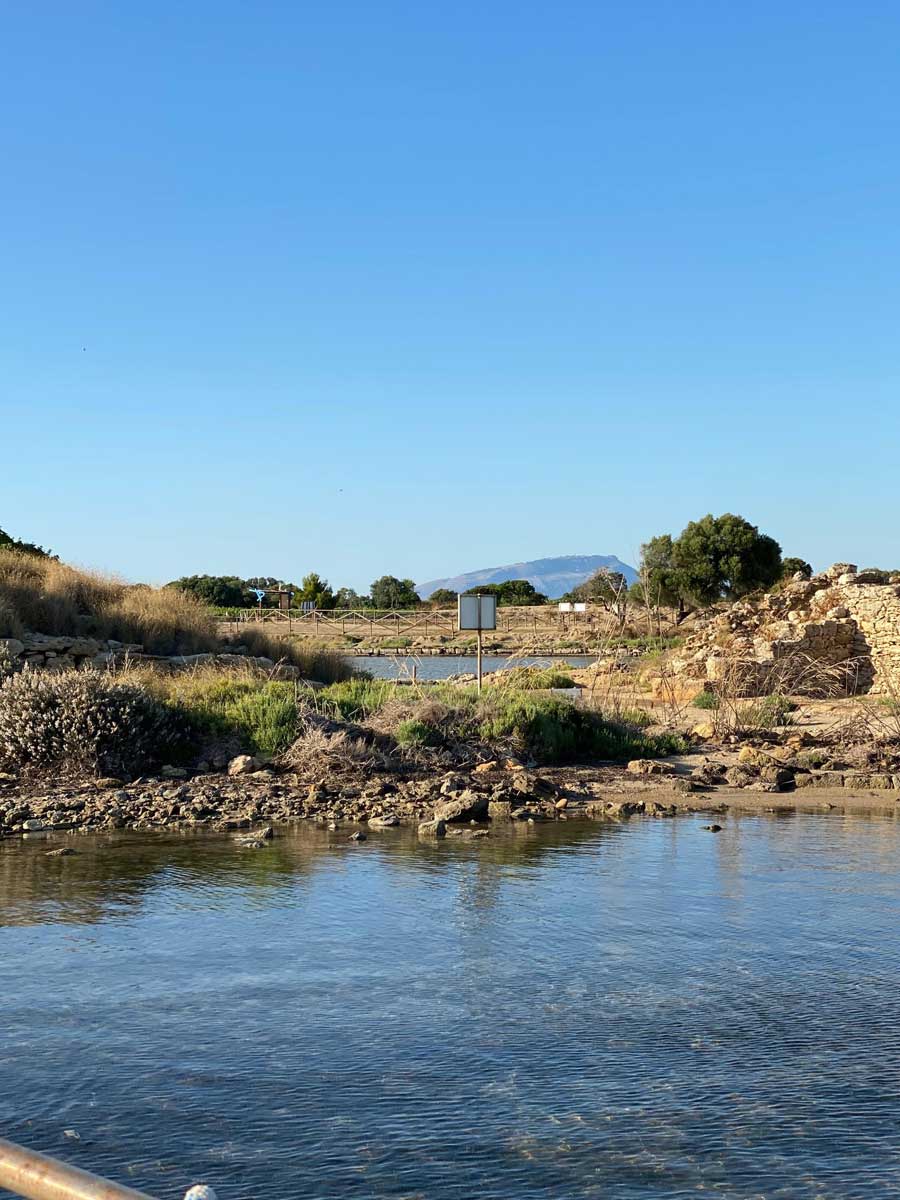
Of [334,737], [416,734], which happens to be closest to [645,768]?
[416,734]

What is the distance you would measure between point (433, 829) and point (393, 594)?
94.5 meters

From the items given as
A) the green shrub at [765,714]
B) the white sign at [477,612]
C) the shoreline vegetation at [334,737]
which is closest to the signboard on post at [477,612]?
the white sign at [477,612]

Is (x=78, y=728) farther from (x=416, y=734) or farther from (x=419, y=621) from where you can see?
(x=419, y=621)

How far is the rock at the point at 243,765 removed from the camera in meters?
16.0

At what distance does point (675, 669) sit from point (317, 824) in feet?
59.4

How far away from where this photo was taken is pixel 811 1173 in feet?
16.8

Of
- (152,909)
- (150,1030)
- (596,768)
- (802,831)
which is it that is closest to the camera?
(150,1030)

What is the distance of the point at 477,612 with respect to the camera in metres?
21.5

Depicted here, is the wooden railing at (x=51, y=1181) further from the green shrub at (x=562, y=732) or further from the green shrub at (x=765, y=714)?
the green shrub at (x=765, y=714)

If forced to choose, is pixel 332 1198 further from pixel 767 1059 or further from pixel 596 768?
pixel 596 768

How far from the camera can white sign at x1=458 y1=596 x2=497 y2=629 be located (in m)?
21.2

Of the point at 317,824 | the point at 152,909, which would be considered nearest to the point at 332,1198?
the point at 152,909

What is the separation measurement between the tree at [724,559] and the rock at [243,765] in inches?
2028

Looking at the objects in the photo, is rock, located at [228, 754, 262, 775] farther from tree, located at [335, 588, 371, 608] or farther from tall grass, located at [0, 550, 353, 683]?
tree, located at [335, 588, 371, 608]
